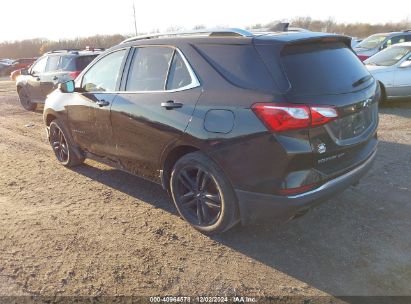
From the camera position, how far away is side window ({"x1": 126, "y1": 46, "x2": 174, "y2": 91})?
3.81 metres

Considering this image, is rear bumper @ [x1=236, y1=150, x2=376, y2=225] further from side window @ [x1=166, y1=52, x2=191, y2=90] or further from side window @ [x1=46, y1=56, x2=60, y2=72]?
side window @ [x1=46, y1=56, x2=60, y2=72]

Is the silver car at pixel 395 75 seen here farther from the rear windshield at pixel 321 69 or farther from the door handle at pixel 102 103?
the door handle at pixel 102 103

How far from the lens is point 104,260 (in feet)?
10.8

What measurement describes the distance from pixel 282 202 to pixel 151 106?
162 cm

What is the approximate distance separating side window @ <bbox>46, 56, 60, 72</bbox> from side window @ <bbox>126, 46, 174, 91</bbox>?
23.4ft

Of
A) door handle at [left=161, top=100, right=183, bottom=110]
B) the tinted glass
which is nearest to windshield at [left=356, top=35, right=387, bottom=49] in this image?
the tinted glass

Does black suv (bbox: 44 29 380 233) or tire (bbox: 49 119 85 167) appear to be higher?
black suv (bbox: 44 29 380 233)

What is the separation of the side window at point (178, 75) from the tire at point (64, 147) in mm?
2256

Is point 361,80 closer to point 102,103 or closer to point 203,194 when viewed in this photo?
point 203,194

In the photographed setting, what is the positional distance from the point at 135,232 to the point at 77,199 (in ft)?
4.06

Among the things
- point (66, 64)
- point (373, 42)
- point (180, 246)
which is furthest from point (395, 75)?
point (66, 64)

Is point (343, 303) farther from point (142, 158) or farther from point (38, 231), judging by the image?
point (38, 231)

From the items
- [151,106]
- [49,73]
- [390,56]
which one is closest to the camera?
[151,106]

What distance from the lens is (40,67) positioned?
36.2ft
